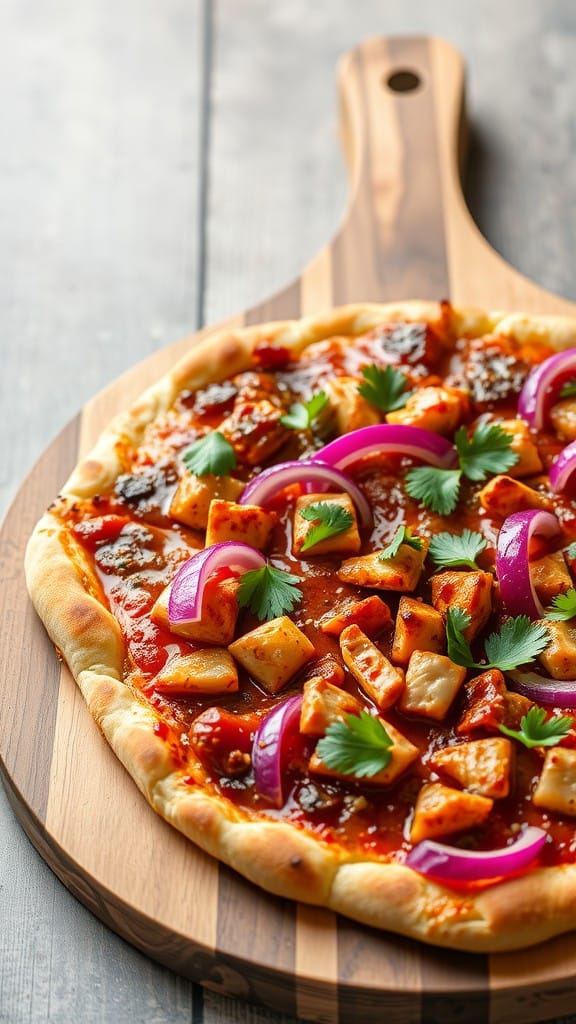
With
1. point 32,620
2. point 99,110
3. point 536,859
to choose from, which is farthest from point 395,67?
point 536,859

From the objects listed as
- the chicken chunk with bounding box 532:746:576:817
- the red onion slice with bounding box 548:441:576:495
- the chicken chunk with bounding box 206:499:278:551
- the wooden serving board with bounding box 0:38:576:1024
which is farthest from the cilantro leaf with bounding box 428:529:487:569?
the wooden serving board with bounding box 0:38:576:1024

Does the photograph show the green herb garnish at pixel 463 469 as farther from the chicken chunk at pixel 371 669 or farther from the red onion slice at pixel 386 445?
the chicken chunk at pixel 371 669

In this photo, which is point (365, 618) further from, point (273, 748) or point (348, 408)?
point (348, 408)

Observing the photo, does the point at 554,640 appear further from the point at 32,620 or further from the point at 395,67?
the point at 395,67

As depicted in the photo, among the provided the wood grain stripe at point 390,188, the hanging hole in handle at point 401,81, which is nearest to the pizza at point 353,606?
the wood grain stripe at point 390,188

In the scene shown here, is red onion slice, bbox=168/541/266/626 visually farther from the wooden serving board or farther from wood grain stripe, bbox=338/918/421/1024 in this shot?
wood grain stripe, bbox=338/918/421/1024
